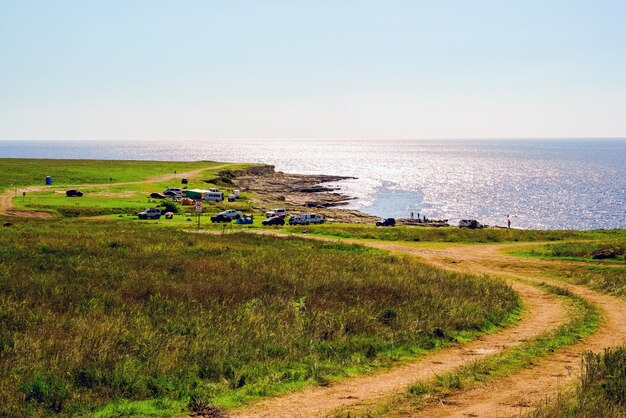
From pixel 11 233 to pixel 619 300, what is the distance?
36.2 meters

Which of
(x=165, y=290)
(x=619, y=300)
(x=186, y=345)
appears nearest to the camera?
(x=186, y=345)

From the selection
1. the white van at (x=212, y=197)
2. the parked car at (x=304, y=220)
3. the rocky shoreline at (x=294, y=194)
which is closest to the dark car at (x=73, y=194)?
the white van at (x=212, y=197)

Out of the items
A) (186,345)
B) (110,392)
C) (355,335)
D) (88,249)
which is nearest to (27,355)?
(110,392)

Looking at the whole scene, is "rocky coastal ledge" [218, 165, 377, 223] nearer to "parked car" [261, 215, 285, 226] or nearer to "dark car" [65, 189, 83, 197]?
"parked car" [261, 215, 285, 226]

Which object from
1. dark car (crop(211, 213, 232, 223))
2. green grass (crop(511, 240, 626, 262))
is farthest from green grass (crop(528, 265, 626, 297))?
dark car (crop(211, 213, 232, 223))

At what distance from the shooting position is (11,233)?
37094mm

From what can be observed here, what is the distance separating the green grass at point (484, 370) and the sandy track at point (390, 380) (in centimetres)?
39

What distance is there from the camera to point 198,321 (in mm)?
17422

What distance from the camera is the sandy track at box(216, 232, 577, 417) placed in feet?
38.3

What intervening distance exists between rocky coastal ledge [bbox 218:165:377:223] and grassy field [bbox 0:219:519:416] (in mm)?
56268

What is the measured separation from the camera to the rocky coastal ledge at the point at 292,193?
9312 cm

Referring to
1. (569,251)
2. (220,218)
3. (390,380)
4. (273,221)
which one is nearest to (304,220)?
(273,221)

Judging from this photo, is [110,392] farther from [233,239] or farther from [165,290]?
[233,239]

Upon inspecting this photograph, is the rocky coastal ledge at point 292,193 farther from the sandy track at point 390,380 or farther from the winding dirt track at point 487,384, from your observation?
the sandy track at point 390,380
